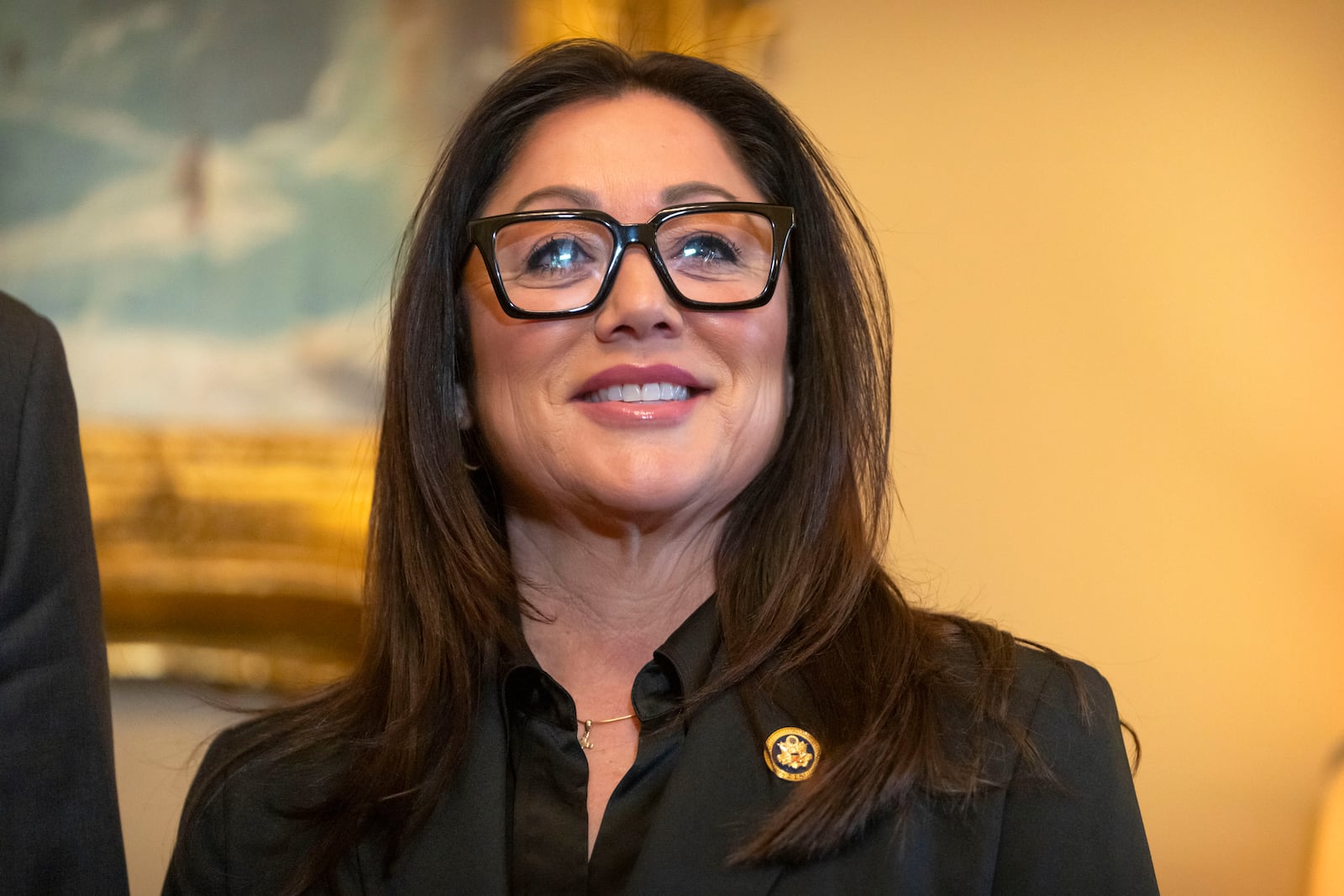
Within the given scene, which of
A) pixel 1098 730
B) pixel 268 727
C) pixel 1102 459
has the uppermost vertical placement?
pixel 1102 459

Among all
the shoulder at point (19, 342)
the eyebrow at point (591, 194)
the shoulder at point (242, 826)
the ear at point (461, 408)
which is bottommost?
the shoulder at point (242, 826)

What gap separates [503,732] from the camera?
1438 mm

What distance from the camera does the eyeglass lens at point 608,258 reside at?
143 centimetres

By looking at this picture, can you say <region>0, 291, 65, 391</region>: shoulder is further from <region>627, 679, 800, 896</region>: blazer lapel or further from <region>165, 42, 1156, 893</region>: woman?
<region>627, 679, 800, 896</region>: blazer lapel

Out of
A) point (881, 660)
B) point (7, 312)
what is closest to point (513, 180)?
point (7, 312)

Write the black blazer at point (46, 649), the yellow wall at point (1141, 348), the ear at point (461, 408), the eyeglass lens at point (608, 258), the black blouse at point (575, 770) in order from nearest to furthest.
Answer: the black blazer at point (46, 649) → the black blouse at point (575, 770) → the eyeglass lens at point (608, 258) → the ear at point (461, 408) → the yellow wall at point (1141, 348)

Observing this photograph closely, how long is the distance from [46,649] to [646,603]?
2.10 ft

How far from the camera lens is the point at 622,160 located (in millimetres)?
1474

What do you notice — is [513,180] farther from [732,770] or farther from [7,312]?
[732,770]

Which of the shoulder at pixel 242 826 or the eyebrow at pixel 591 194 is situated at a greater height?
the eyebrow at pixel 591 194

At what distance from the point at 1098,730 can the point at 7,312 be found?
119 cm

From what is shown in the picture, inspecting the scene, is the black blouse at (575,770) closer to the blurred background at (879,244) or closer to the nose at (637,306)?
the nose at (637,306)

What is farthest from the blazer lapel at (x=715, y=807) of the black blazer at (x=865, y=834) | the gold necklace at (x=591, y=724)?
the gold necklace at (x=591, y=724)

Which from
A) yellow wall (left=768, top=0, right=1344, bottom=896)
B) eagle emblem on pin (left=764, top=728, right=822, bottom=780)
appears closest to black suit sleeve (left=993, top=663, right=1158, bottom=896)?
eagle emblem on pin (left=764, top=728, right=822, bottom=780)
